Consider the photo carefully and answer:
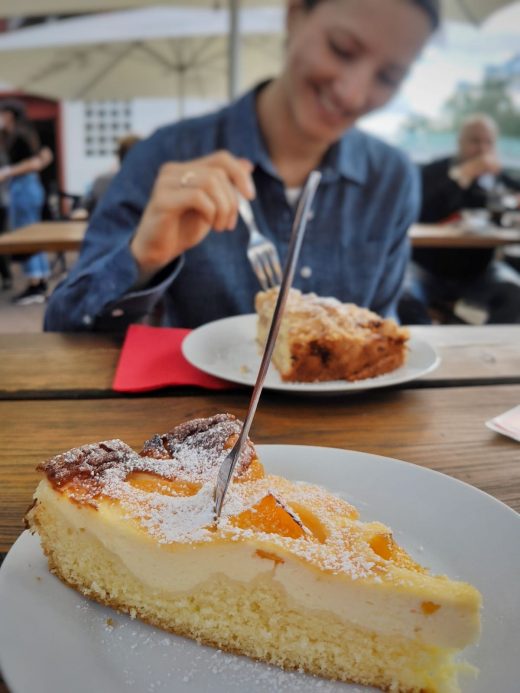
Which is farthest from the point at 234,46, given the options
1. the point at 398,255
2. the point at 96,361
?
the point at 96,361

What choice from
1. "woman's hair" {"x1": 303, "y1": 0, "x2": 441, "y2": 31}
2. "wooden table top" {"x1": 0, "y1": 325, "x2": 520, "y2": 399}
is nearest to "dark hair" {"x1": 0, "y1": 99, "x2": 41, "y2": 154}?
"woman's hair" {"x1": 303, "y1": 0, "x2": 441, "y2": 31}

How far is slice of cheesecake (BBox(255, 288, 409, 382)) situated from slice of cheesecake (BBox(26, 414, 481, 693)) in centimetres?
55

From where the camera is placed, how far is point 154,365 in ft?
3.86

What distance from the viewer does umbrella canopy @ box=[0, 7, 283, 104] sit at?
17.4ft

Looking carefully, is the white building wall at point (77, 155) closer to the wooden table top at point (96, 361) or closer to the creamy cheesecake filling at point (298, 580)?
the wooden table top at point (96, 361)

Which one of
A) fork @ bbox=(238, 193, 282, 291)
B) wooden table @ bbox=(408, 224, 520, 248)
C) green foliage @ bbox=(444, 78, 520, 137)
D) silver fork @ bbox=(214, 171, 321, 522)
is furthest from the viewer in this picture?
green foliage @ bbox=(444, 78, 520, 137)

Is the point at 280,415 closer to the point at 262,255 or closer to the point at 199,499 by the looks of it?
the point at 199,499

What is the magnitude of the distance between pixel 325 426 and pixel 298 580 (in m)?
0.43

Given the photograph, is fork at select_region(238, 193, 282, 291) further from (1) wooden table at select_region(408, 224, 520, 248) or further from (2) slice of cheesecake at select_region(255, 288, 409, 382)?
(1) wooden table at select_region(408, 224, 520, 248)

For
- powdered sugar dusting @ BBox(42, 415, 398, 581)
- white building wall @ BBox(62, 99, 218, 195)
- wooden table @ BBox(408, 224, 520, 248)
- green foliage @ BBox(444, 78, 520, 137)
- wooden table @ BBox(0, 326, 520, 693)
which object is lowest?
white building wall @ BBox(62, 99, 218, 195)

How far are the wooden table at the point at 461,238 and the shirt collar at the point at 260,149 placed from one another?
5.48ft

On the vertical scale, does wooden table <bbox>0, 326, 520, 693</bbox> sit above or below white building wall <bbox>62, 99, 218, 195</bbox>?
above

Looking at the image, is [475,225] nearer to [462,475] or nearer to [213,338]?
[213,338]

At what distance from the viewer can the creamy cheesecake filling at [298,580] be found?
53cm
